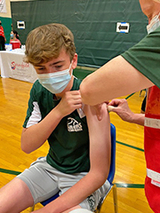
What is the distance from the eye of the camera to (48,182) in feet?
3.49

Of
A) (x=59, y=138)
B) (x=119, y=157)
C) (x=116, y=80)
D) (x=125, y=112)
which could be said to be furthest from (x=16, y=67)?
(x=116, y=80)

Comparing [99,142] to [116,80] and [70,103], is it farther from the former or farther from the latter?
[116,80]

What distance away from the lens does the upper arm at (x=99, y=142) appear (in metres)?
0.91

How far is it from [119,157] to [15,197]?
56.5 inches

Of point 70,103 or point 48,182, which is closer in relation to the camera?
point 70,103

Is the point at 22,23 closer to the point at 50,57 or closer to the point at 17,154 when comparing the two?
the point at 17,154

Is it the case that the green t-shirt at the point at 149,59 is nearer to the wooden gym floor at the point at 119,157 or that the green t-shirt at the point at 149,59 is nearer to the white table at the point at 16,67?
the wooden gym floor at the point at 119,157

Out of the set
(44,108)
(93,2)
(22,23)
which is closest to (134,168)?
(44,108)

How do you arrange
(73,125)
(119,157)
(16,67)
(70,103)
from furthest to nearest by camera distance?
(16,67)
(119,157)
(73,125)
(70,103)

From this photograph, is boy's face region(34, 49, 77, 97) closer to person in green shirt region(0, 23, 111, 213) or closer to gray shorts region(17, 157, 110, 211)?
person in green shirt region(0, 23, 111, 213)

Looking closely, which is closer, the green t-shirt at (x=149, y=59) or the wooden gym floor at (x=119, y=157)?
Result: the green t-shirt at (x=149, y=59)

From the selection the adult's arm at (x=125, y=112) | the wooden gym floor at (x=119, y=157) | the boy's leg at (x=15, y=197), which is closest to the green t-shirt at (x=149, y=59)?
the adult's arm at (x=125, y=112)

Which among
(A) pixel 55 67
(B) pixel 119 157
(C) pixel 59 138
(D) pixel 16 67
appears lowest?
(B) pixel 119 157

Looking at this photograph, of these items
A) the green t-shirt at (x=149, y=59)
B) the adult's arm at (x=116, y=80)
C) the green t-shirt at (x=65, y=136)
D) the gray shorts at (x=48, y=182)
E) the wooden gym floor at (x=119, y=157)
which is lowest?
→ the wooden gym floor at (x=119, y=157)
